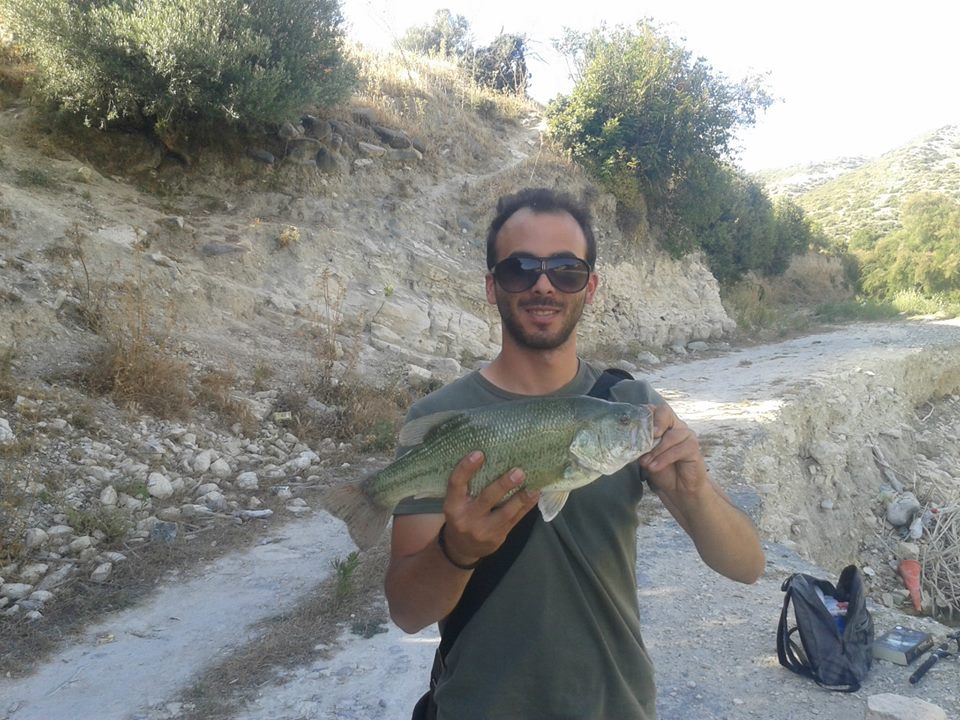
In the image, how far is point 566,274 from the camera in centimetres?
199

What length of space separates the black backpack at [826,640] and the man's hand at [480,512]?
10.1ft

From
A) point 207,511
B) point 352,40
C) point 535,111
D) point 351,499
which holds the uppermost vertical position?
point 352,40

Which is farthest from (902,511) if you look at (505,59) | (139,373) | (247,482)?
(505,59)

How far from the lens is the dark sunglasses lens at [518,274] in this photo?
6.48 feet

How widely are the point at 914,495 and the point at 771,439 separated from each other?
11.5 feet

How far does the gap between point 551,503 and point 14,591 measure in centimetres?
416

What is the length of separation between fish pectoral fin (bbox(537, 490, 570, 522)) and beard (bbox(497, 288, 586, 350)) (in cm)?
45

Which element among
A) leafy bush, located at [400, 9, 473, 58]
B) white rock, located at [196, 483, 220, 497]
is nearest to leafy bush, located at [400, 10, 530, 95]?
leafy bush, located at [400, 9, 473, 58]

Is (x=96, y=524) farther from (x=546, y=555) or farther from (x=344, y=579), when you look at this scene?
(x=546, y=555)

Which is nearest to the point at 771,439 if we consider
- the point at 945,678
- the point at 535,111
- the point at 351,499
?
the point at 945,678

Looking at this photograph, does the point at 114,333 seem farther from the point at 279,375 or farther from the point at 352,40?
the point at 352,40

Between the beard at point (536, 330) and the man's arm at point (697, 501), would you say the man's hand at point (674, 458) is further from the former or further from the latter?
the beard at point (536, 330)

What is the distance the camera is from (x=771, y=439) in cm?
848

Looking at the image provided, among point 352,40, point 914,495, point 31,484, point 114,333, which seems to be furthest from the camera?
point 352,40
